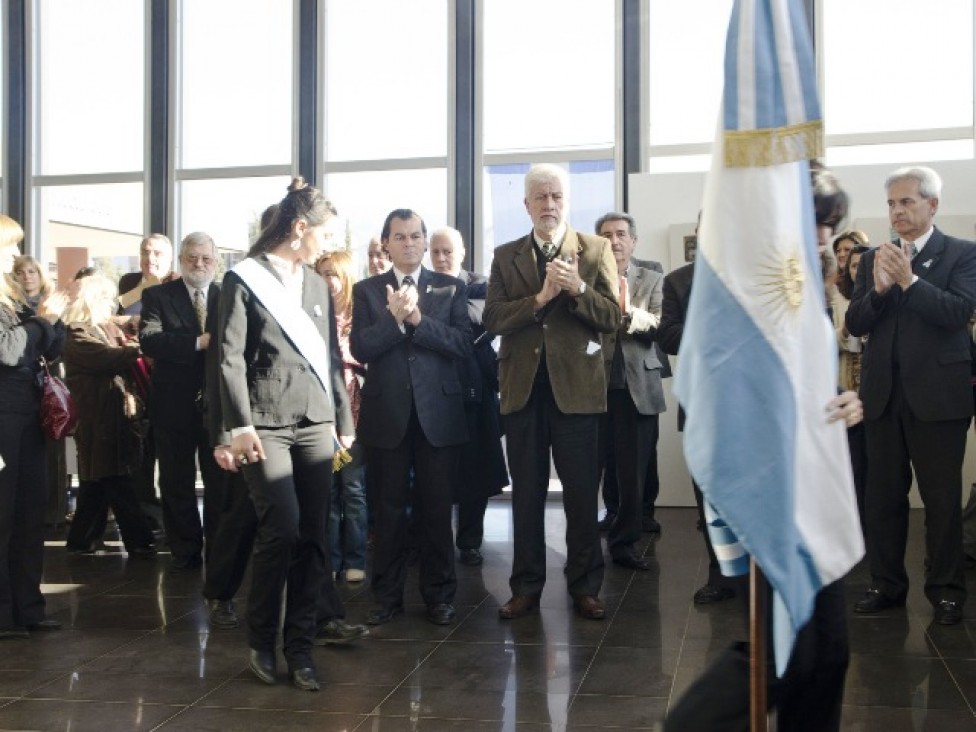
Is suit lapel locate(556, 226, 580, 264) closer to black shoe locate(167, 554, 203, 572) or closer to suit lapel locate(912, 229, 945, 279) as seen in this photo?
suit lapel locate(912, 229, 945, 279)

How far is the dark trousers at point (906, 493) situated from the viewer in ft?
14.3

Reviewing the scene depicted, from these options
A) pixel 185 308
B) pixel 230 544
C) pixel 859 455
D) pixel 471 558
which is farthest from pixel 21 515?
pixel 859 455

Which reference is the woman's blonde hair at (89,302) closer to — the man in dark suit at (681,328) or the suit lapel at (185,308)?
the suit lapel at (185,308)

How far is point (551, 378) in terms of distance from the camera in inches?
174

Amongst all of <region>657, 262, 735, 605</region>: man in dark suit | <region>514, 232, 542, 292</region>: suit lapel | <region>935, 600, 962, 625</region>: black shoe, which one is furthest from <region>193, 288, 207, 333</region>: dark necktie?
<region>935, 600, 962, 625</region>: black shoe

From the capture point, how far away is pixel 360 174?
8805 millimetres

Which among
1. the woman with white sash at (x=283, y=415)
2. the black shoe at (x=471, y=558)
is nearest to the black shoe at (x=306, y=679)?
the woman with white sash at (x=283, y=415)

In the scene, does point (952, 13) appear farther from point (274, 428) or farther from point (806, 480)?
point (806, 480)

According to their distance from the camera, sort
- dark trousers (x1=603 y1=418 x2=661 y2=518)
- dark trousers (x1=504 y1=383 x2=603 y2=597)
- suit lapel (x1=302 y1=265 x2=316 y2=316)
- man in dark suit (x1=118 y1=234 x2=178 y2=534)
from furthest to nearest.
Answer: dark trousers (x1=603 y1=418 x2=661 y2=518), man in dark suit (x1=118 y1=234 x2=178 y2=534), dark trousers (x1=504 y1=383 x2=603 y2=597), suit lapel (x1=302 y1=265 x2=316 y2=316)

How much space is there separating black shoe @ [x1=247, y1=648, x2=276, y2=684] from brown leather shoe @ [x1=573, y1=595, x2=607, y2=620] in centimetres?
128

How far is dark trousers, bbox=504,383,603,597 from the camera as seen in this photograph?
4.49 m

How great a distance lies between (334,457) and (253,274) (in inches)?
26.1

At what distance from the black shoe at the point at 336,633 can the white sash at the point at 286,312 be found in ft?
2.88

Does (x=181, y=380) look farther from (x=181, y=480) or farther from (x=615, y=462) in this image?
(x=615, y=462)
